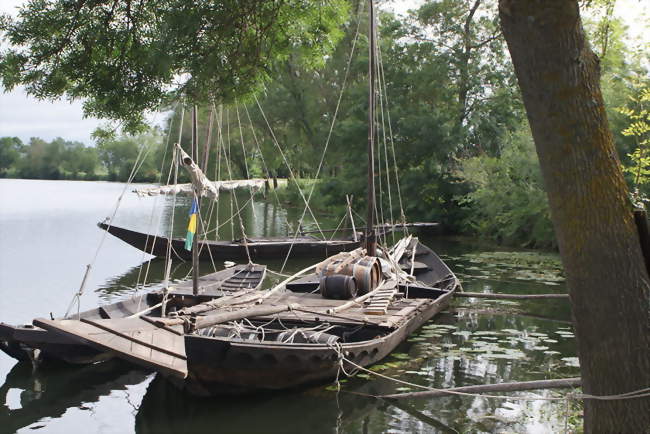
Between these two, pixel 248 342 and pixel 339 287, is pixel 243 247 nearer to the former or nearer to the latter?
pixel 339 287

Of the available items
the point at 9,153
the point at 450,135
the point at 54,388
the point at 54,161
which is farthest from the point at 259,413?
the point at 9,153

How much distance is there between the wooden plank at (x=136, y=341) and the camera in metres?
8.01

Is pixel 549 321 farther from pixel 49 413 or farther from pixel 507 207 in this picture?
pixel 507 207

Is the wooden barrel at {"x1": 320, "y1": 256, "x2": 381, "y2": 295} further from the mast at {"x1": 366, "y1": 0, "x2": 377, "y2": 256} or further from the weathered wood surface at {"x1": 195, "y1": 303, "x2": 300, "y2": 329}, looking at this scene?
the weathered wood surface at {"x1": 195, "y1": 303, "x2": 300, "y2": 329}

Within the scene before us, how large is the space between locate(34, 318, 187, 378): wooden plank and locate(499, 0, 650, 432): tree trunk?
514cm

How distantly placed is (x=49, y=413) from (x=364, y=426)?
413 cm

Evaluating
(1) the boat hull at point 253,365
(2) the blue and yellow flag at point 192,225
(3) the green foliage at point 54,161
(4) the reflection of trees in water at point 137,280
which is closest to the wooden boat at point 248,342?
(1) the boat hull at point 253,365

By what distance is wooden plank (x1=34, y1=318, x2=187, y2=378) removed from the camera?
8.01m

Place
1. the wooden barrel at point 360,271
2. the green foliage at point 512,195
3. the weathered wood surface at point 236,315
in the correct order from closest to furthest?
the weathered wood surface at point 236,315 → the wooden barrel at point 360,271 → the green foliage at point 512,195

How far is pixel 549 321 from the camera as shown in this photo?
13.2 m

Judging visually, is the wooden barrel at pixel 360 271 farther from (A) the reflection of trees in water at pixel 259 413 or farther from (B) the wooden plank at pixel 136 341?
(B) the wooden plank at pixel 136 341

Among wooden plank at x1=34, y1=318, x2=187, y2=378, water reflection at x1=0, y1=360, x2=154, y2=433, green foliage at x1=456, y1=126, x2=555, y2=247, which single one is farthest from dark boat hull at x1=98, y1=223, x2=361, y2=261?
wooden plank at x1=34, y1=318, x2=187, y2=378

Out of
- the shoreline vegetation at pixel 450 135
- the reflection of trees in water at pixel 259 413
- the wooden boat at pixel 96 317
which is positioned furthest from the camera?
the shoreline vegetation at pixel 450 135

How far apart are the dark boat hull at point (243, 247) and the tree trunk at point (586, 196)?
17.5m
